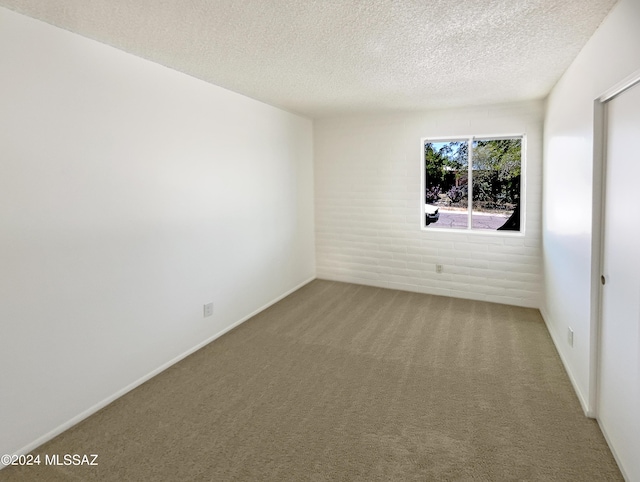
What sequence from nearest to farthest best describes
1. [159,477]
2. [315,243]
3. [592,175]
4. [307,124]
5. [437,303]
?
1. [159,477]
2. [592,175]
3. [437,303]
4. [307,124]
5. [315,243]

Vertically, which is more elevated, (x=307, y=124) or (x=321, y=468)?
(x=307, y=124)

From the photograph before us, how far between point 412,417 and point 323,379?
75 cm

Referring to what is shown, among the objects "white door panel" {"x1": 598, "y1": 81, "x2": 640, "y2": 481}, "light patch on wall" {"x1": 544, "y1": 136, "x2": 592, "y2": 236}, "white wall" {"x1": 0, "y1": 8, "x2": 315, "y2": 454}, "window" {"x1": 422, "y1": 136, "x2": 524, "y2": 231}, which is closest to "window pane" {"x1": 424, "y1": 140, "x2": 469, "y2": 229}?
"window" {"x1": 422, "y1": 136, "x2": 524, "y2": 231}

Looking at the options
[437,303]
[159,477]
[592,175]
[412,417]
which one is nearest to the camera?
[159,477]

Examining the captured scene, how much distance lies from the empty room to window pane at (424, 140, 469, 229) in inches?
22.5

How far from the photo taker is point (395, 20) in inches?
85.4

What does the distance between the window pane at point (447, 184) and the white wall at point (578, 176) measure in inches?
46.0

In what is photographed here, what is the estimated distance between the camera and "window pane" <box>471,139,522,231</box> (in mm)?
4621

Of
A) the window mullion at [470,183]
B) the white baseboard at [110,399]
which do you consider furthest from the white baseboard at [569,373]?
the white baseboard at [110,399]

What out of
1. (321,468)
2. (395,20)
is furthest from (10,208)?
(395,20)

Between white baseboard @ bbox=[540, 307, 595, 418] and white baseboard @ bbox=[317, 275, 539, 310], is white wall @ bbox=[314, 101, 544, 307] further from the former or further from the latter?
white baseboard @ bbox=[540, 307, 595, 418]

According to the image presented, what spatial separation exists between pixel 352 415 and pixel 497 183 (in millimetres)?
3433

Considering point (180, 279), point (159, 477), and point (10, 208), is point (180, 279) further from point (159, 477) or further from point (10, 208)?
point (159, 477)

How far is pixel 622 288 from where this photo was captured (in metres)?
1.97
